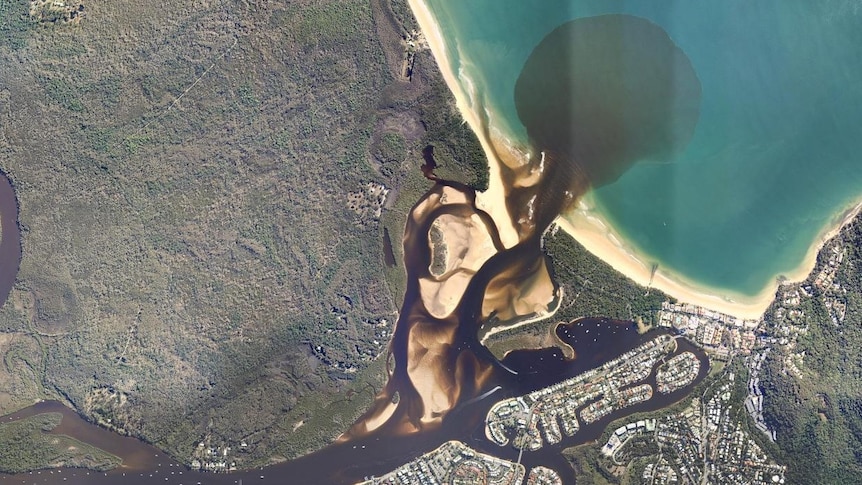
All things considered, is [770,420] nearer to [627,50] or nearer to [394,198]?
[627,50]

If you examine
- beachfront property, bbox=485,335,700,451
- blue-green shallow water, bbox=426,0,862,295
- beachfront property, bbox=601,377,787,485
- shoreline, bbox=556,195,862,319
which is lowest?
beachfront property, bbox=601,377,787,485

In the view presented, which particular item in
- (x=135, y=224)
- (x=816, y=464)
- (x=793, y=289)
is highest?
(x=135, y=224)

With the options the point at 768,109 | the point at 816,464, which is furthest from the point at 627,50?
the point at 816,464

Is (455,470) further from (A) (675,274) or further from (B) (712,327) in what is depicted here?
(A) (675,274)

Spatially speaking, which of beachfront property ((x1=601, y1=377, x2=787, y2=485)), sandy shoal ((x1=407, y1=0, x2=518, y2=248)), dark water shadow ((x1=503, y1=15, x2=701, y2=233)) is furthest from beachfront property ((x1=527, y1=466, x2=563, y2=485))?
dark water shadow ((x1=503, y1=15, x2=701, y2=233))

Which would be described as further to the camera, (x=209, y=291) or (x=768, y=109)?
(x=768, y=109)

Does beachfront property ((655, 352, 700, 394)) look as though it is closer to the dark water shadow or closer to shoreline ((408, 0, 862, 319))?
shoreline ((408, 0, 862, 319))

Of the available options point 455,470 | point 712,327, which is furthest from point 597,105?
point 455,470
